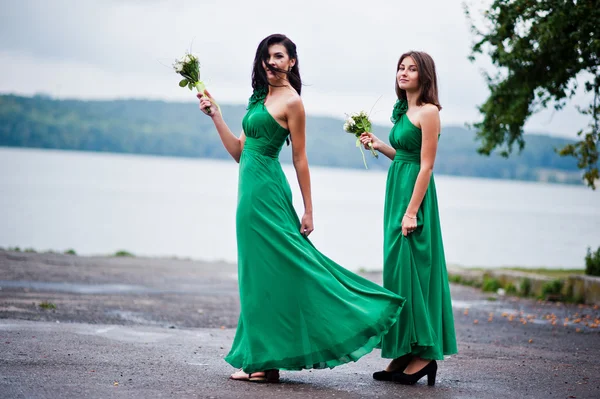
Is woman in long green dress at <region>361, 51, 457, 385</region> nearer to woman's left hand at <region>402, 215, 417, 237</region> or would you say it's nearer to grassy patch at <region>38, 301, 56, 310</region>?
woman's left hand at <region>402, 215, 417, 237</region>

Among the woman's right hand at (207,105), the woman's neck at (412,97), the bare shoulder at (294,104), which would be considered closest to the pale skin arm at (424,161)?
the woman's neck at (412,97)

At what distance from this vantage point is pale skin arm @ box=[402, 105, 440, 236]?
612 centimetres

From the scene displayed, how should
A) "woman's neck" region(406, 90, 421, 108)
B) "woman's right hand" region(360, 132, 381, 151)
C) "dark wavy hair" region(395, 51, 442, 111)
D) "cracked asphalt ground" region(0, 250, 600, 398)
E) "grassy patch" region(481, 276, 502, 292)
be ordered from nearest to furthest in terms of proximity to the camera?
"cracked asphalt ground" region(0, 250, 600, 398) < "dark wavy hair" region(395, 51, 442, 111) < "woman's neck" region(406, 90, 421, 108) < "woman's right hand" region(360, 132, 381, 151) < "grassy patch" region(481, 276, 502, 292)

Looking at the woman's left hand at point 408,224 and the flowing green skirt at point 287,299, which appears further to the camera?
the woman's left hand at point 408,224

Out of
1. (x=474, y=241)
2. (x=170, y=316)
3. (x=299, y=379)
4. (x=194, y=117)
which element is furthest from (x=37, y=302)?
(x=194, y=117)

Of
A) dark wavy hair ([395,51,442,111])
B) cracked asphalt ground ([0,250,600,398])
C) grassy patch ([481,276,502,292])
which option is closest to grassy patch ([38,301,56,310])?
cracked asphalt ground ([0,250,600,398])

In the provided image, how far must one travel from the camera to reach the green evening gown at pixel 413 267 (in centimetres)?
610

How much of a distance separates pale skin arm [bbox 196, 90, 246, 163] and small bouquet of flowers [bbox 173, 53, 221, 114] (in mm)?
118

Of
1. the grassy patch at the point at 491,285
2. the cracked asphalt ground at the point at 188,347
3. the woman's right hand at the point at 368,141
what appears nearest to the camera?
the cracked asphalt ground at the point at 188,347

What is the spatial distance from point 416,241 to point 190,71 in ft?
7.69

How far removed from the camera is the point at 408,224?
615cm

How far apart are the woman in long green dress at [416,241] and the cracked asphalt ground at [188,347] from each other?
0.29m

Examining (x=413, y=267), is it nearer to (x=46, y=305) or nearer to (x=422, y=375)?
(x=422, y=375)

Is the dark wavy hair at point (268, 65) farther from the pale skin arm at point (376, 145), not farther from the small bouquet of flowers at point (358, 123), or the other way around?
the pale skin arm at point (376, 145)
